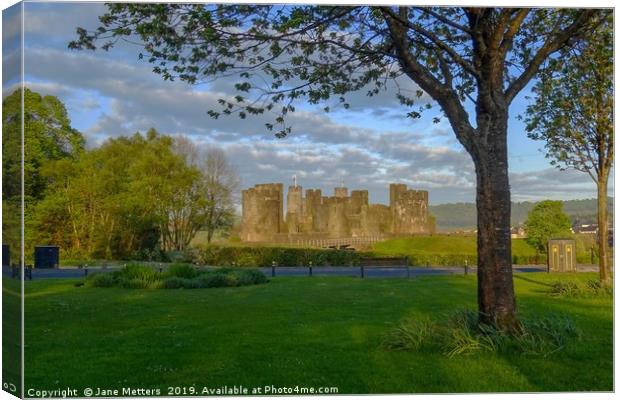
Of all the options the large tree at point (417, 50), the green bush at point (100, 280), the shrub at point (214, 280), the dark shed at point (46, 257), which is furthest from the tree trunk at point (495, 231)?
the dark shed at point (46, 257)

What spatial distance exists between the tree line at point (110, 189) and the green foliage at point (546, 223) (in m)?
4.17

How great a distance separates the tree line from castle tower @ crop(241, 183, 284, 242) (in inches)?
12.7

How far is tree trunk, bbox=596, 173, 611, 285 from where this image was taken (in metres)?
9.23

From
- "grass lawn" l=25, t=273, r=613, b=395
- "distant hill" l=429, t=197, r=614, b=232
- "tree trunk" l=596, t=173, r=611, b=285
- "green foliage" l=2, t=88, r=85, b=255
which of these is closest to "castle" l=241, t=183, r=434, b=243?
"distant hill" l=429, t=197, r=614, b=232

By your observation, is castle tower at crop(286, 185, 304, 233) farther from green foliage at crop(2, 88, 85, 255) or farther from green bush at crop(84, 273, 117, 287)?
green foliage at crop(2, 88, 85, 255)

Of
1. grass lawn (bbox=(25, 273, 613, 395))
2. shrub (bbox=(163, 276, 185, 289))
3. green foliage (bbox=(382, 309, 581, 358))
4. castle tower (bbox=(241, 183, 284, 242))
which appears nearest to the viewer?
grass lawn (bbox=(25, 273, 613, 395))

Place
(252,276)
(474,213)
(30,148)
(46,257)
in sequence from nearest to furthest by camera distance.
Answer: (30,148) < (46,257) < (474,213) < (252,276)

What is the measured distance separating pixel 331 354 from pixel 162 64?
390 cm

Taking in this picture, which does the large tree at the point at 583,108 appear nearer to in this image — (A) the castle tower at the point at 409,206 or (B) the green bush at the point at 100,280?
(A) the castle tower at the point at 409,206

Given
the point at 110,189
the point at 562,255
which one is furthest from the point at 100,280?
the point at 562,255

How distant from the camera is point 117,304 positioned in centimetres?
936

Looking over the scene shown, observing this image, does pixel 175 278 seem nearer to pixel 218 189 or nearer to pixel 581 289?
pixel 218 189

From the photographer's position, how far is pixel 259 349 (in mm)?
8125

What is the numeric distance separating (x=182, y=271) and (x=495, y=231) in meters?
4.28
